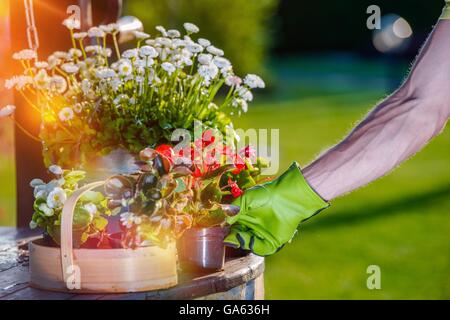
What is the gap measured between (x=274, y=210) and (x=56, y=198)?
64 cm

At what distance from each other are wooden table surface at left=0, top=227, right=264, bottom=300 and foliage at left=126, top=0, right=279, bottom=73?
15.0m

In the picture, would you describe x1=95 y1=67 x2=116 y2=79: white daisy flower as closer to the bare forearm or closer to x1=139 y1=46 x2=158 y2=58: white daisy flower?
x1=139 y1=46 x2=158 y2=58: white daisy flower

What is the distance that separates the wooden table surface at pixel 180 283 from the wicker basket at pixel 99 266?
0.09 feet

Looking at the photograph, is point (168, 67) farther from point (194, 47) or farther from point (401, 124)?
point (401, 124)

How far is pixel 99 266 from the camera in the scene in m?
2.46

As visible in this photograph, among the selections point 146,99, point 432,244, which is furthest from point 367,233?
point 146,99

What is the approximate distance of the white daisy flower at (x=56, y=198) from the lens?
2.49 m

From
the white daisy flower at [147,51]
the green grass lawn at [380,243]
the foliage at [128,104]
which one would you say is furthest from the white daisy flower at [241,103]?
the green grass lawn at [380,243]

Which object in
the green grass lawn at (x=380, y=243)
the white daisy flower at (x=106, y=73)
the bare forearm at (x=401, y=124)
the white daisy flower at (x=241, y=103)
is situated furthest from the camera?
the green grass lawn at (x=380, y=243)

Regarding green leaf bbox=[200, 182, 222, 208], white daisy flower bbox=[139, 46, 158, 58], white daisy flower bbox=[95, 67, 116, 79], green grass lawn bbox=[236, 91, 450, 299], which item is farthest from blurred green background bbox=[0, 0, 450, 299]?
white daisy flower bbox=[95, 67, 116, 79]

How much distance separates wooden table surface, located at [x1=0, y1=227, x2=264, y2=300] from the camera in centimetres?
249

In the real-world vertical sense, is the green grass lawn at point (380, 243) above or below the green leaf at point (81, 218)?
below

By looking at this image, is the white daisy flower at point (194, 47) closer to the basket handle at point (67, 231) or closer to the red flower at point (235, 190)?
the red flower at point (235, 190)
